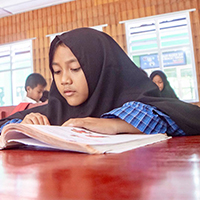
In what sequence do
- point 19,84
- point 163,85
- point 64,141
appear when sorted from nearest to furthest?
point 64,141 < point 163,85 < point 19,84

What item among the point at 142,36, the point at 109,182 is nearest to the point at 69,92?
the point at 109,182

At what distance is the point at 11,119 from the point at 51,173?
2.87ft

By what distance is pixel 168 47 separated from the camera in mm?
4938

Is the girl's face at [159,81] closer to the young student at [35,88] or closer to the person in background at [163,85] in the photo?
the person in background at [163,85]

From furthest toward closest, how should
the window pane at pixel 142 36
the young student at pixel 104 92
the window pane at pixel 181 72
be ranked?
the window pane at pixel 142 36 → the window pane at pixel 181 72 → the young student at pixel 104 92

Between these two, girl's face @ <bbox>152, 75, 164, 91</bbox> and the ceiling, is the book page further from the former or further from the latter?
the ceiling

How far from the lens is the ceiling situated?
5254 millimetres

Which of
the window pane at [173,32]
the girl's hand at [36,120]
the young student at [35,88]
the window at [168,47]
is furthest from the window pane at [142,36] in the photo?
the girl's hand at [36,120]

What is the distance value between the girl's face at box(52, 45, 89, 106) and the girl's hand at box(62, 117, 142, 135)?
0.21 metres

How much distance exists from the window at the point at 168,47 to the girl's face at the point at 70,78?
4112 mm

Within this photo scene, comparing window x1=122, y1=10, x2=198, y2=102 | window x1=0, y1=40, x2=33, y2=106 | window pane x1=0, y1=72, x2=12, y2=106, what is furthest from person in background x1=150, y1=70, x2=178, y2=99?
window pane x1=0, y1=72, x2=12, y2=106

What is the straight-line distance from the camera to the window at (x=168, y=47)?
15.7 feet

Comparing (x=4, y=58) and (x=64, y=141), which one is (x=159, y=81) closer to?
(x=64, y=141)

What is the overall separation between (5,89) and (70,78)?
572 centimetres
